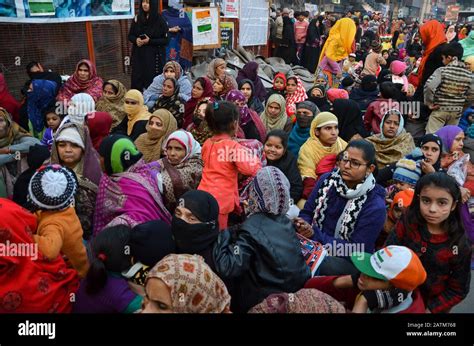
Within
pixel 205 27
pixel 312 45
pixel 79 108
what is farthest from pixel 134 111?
pixel 312 45

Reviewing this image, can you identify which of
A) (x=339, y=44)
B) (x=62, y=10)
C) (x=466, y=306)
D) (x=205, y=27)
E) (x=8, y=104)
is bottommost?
(x=466, y=306)

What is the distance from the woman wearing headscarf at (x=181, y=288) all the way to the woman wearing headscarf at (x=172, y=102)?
335 cm

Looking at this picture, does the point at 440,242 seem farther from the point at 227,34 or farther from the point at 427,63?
the point at 227,34

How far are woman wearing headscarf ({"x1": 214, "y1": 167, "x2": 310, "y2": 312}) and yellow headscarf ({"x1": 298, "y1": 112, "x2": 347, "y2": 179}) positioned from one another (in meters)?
1.48

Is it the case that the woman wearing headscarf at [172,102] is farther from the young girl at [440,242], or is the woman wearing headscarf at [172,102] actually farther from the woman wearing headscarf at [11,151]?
the young girl at [440,242]

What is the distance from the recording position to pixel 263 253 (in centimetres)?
200

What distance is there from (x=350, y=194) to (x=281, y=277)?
2.76 feet

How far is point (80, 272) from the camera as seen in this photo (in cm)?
215

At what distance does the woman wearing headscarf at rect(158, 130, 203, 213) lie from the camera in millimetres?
2717

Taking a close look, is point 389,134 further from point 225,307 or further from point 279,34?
point 279,34

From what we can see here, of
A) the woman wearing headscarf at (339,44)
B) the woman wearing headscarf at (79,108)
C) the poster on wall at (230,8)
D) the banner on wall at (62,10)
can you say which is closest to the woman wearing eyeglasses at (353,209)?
the woman wearing headscarf at (79,108)

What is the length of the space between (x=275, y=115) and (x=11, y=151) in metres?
2.72

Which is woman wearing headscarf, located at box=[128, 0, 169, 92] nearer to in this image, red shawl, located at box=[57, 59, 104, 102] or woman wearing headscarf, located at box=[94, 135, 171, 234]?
red shawl, located at box=[57, 59, 104, 102]

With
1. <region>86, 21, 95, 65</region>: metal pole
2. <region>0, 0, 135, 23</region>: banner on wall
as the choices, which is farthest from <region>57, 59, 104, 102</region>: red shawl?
<region>86, 21, 95, 65</region>: metal pole
